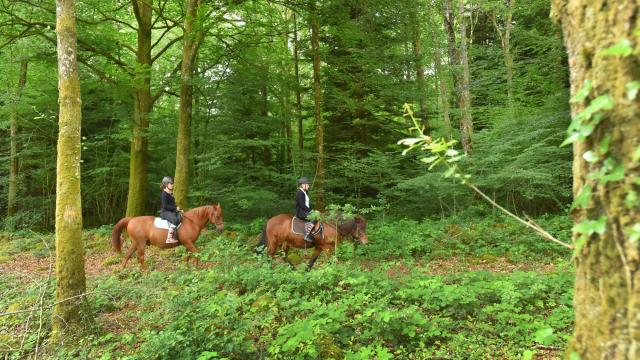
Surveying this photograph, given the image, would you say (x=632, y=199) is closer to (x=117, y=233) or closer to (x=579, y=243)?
(x=579, y=243)

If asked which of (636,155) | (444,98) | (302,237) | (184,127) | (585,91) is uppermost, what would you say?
(444,98)

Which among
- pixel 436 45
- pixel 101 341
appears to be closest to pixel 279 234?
pixel 101 341

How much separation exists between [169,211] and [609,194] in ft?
31.3

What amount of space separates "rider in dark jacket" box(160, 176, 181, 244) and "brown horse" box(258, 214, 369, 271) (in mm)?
2230

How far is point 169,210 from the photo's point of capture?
9484 millimetres

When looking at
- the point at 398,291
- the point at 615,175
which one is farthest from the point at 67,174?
the point at 615,175

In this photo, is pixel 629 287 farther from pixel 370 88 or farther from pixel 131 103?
pixel 131 103

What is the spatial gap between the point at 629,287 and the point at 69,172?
21.4 ft

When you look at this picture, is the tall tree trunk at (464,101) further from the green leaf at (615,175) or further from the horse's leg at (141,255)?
the green leaf at (615,175)

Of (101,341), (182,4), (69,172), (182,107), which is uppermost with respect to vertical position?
(182,4)

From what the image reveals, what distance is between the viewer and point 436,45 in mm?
14203

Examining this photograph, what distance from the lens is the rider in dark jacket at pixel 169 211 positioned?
9.26 m

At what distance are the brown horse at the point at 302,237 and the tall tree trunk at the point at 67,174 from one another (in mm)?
3956

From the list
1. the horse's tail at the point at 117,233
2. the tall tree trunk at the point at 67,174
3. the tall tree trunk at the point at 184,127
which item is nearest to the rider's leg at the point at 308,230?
the tall tree trunk at the point at 67,174
